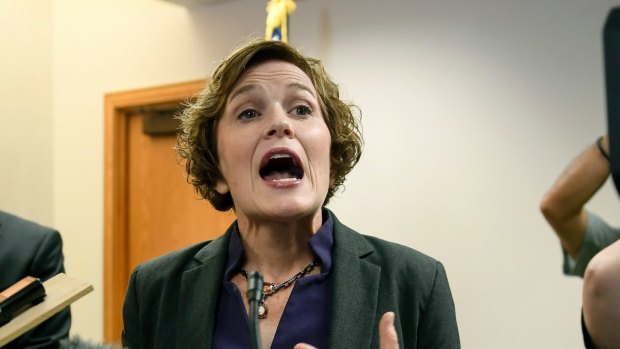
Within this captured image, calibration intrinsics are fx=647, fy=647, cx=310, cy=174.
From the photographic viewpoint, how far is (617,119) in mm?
280

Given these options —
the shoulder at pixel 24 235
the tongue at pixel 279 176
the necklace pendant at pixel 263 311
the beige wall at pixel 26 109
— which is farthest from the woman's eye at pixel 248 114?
the beige wall at pixel 26 109

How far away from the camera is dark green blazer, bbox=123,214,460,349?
1.01m

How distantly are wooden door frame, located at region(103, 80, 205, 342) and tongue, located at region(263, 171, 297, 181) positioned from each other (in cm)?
207

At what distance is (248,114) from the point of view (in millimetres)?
1111

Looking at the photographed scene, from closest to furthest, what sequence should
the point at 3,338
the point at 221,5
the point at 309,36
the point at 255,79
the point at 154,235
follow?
the point at 3,338 < the point at 255,79 < the point at 309,36 < the point at 221,5 < the point at 154,235

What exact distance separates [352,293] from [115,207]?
7.52ft

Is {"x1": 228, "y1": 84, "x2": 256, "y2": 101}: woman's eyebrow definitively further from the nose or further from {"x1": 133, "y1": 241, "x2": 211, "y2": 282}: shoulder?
{"x1": 133, "y1": 241, "x2": 211, "y2": 282}: shoulder

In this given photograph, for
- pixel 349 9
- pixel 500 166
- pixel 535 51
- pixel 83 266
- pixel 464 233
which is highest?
pixel 349 9

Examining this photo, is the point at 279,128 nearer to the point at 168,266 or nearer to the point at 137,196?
the point at 168,266

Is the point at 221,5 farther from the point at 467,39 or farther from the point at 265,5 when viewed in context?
the point at 467,39

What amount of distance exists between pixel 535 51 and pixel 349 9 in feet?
2.41

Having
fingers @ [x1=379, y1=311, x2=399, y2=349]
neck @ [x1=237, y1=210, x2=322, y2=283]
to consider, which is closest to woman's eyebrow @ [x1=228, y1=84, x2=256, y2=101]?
neck @ [x1=237, y1=210, x2=322, y2=283]

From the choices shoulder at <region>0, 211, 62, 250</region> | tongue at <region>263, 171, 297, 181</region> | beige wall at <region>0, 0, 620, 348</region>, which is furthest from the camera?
beige wall at <region>0, 0, 620, 348</region>

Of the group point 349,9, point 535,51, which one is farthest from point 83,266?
point 535,51
